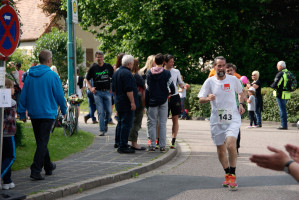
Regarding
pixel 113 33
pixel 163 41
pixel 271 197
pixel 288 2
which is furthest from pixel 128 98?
pixel 113 33

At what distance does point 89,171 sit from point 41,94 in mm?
1491

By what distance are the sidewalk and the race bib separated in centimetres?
175

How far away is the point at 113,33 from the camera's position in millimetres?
34938

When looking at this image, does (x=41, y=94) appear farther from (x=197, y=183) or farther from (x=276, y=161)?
(x=276, y=161)

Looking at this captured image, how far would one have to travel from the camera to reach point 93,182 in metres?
7.76

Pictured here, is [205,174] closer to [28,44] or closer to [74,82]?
[74,82]

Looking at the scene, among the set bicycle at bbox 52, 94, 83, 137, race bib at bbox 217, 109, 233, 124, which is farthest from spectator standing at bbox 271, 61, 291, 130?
race bib at bbox 217, 109, 233, 124

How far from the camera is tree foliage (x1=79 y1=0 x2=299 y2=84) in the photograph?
29250 mm

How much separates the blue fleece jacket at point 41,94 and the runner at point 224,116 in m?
2.20

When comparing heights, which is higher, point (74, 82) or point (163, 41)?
point (163, 41)

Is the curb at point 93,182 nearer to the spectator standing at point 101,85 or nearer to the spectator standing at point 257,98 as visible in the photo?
the spectator standing at point 101,85

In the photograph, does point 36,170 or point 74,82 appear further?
point 74,82

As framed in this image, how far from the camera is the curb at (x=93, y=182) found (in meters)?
6.83

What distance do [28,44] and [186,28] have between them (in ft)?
80.2
